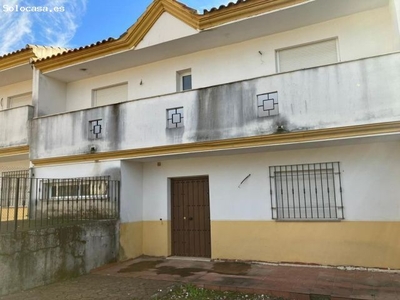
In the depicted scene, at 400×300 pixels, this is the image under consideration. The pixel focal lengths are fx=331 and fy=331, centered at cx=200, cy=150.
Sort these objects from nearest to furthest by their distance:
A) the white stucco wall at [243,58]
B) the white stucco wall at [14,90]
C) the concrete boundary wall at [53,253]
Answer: the concrete boundary wall at [53,253] → the white stucco wall at [243,58] → the white stucco wall at [14,90]

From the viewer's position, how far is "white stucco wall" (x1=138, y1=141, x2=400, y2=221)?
7754 millimetres

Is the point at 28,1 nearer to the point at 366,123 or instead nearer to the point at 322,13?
the point at 322,13

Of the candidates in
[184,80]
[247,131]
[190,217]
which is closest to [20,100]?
[184,80]

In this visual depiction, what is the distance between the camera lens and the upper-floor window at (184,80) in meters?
10.5

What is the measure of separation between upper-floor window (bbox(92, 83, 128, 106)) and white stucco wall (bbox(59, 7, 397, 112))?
18cm

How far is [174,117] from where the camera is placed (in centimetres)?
909

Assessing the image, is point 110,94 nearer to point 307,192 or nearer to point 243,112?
point 243,112

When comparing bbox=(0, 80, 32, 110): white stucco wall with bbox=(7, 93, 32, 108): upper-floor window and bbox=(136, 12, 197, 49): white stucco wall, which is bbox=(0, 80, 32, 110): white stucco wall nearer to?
bbox=(7, 93, 32, 108): upper-floor window

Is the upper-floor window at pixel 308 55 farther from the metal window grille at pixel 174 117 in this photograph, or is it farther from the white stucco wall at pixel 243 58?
the metal window grille at pixel 174 117

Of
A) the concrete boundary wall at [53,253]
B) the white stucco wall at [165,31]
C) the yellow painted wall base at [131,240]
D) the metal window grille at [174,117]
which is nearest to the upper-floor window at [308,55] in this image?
the white stucco wall at [165,31]

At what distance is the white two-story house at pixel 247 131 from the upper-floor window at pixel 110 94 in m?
0.08

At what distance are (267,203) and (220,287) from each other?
113 inches

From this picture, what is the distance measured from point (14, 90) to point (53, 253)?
8983 mm

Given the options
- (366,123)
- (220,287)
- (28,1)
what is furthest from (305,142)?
(28,1)
